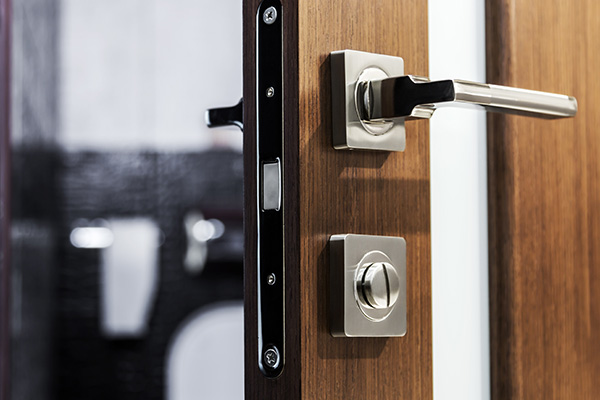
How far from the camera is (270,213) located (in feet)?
1.38

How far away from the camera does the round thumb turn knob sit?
1.41 feet

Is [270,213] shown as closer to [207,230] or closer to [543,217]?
[543,217]

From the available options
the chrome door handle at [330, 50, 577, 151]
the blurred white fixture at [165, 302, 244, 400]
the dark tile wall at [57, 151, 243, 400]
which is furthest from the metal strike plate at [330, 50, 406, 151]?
the dark tile wall at [57, 151, 243, 400]

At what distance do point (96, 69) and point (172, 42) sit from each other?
0.21 m

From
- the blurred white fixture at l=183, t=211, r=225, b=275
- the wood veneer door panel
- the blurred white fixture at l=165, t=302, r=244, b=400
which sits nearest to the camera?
the wood veneer door panel

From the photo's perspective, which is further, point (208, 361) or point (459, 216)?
point (208, 361)

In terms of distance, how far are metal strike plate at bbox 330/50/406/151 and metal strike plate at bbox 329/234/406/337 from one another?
0.05m

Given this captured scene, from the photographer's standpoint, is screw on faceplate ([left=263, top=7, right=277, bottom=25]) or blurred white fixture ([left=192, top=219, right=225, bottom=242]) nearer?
screw on faceplate ([left=263, top=7, right=277, bottom=25])

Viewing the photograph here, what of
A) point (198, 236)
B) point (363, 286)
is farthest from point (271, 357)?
point (198, 236)

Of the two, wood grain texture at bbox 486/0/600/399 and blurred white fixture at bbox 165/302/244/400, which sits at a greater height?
A: wood grain texture at bbox 486/0/600/399

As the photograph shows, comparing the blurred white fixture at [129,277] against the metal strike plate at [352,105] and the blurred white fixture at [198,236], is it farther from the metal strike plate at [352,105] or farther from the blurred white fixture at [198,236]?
the metal strike plate at [352,105]

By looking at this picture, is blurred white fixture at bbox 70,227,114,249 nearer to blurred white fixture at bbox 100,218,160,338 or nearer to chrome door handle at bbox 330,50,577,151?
blurred white fixture at bbox 100,218,160,338

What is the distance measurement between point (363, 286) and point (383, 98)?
0.34ft

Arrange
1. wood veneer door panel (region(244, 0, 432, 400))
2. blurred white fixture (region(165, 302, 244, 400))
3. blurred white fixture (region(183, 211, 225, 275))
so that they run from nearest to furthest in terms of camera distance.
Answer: wood veneer door panel (region(244, 0, 432, 400)) < blurred white fixture (region(165, 302, 244, 400)) < blurred white fixture (region(183, 211, 225, 275))
